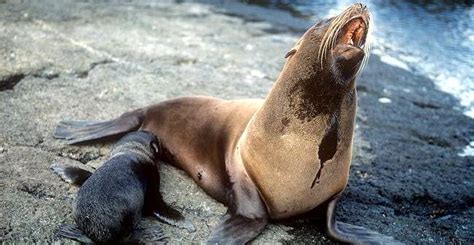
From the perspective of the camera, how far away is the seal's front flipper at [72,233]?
95.5 inches

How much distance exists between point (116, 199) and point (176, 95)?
2209mm

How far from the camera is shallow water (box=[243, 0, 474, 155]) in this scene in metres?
6.30

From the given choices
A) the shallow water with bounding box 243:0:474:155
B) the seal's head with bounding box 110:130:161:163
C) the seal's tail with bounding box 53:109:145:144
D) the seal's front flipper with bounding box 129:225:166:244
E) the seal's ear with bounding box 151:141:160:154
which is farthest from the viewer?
the shallow water with bounding box 243:0:474:155

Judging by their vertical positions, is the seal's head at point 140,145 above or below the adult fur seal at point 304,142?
below

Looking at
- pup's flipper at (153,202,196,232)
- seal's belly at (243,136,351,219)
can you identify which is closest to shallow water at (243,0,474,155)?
seal's belly at (243,136,351,219)

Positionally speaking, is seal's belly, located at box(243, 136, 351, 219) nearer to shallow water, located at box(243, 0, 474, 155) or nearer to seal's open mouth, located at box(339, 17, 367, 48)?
seal's open mouth, located at box(339, 17, 367, 48)

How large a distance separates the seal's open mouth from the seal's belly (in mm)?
571

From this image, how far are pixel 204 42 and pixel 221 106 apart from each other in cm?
324

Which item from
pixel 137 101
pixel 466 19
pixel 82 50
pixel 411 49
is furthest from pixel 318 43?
pixel 466 19

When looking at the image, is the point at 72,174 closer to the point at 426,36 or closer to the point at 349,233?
the point at 349,233

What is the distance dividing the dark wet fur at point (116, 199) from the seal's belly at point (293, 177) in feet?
1.92

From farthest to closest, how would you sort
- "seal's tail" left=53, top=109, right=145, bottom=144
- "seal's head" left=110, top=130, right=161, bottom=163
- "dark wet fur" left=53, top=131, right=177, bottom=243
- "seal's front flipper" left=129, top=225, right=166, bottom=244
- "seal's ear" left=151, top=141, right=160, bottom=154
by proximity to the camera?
1. "seal's tail" left=53, top=109, right=145, bottom=144
2. "seal's ear" left=151, top=141, right=160, bottom=154
3. "seal's head" left=110, top=130, right=161, bottom=163
4. "seal's front flipper" left=129, top=225, right=166, bottom=244
5. "dark wet fur" left=53, top=131, right=177, bottom=243

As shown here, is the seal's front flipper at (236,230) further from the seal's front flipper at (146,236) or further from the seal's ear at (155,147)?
the seal's ear at (155,147)

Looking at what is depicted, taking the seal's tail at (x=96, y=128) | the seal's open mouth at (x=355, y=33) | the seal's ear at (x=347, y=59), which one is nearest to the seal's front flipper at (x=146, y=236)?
the seal's tail at (x=96, y=128)
